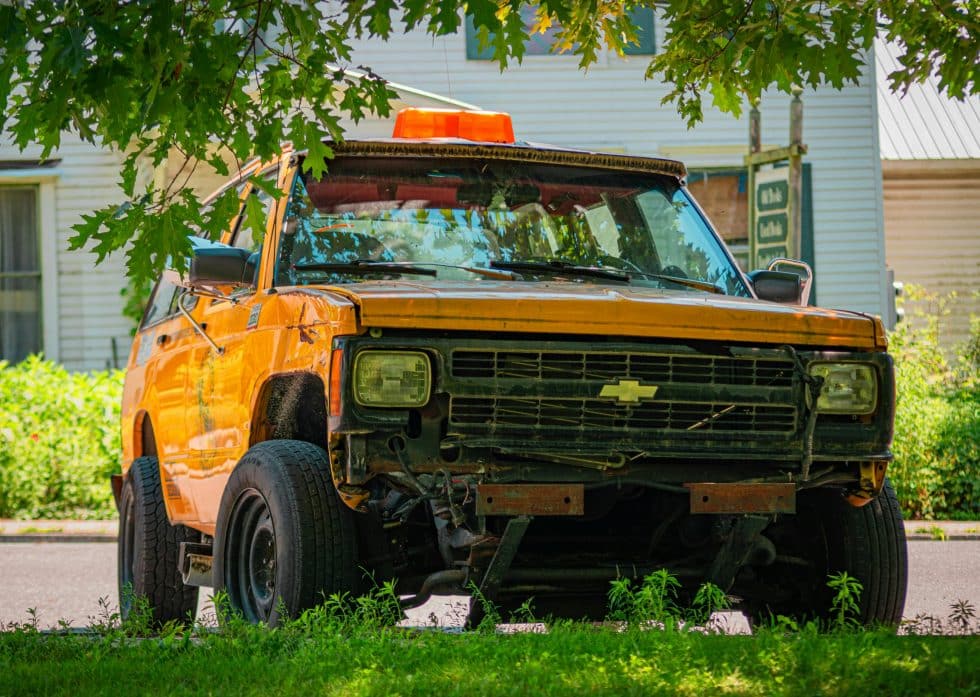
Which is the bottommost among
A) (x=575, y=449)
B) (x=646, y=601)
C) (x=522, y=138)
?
(x=646, y=601)

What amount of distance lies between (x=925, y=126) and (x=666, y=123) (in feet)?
14.8

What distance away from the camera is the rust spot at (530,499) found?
5.25 meters

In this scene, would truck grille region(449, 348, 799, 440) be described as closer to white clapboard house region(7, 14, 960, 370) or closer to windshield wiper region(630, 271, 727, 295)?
windshield wiper region(630, 271, 727, 295)

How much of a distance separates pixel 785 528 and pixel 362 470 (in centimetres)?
194

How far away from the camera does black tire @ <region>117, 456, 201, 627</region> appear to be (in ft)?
25.3

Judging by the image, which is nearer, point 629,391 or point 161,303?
point 629,391

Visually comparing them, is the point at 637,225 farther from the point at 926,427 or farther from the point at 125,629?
the point at 926,427

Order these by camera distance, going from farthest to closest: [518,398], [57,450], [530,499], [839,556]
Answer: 1. [57,450]
2. [839,556]
3. [518,398]
4. [530,499]

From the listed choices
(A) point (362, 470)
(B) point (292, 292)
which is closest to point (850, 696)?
(A) point (362, 470)

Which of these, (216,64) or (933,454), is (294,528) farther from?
(933,454)

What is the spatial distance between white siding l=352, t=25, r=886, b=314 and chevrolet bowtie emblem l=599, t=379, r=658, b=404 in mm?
14313

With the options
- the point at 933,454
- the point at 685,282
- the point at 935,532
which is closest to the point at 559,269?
the point at 685,282

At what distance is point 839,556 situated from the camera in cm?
613

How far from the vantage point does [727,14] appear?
286 inches
